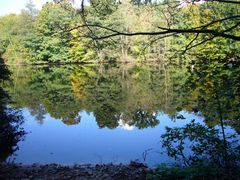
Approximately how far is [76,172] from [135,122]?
8.17 meters

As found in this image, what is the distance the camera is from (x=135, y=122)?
14.3m

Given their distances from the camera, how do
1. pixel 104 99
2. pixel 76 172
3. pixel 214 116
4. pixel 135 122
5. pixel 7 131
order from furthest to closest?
pixel 104 99 < pixel 135 122 < pixel 7 131 < pixel 214 116 < pixel 76 172

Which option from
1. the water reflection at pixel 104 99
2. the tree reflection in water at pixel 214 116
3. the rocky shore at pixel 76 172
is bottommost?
the rocky shore at pixel 76 172

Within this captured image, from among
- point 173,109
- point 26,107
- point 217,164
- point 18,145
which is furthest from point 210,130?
point 26,107

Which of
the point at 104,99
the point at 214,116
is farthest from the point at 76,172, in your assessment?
the point at 104,99

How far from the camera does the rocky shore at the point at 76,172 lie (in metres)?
5.81

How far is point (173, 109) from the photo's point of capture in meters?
16.5

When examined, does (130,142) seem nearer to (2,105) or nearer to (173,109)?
(2,105)

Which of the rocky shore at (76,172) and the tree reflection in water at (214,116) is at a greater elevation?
the tree reflection in water at (214,116)

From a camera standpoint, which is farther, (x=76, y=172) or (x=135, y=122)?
(x=135, y=122)

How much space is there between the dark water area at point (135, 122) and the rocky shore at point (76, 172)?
862 millimetres

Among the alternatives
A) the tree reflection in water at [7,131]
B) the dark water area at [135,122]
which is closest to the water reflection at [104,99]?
the dark water area at [135,122]

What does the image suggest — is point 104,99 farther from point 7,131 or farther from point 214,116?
point 214,116

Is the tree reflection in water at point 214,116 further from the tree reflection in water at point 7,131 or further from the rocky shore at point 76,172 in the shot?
the tree reflection in water at point 7,131
